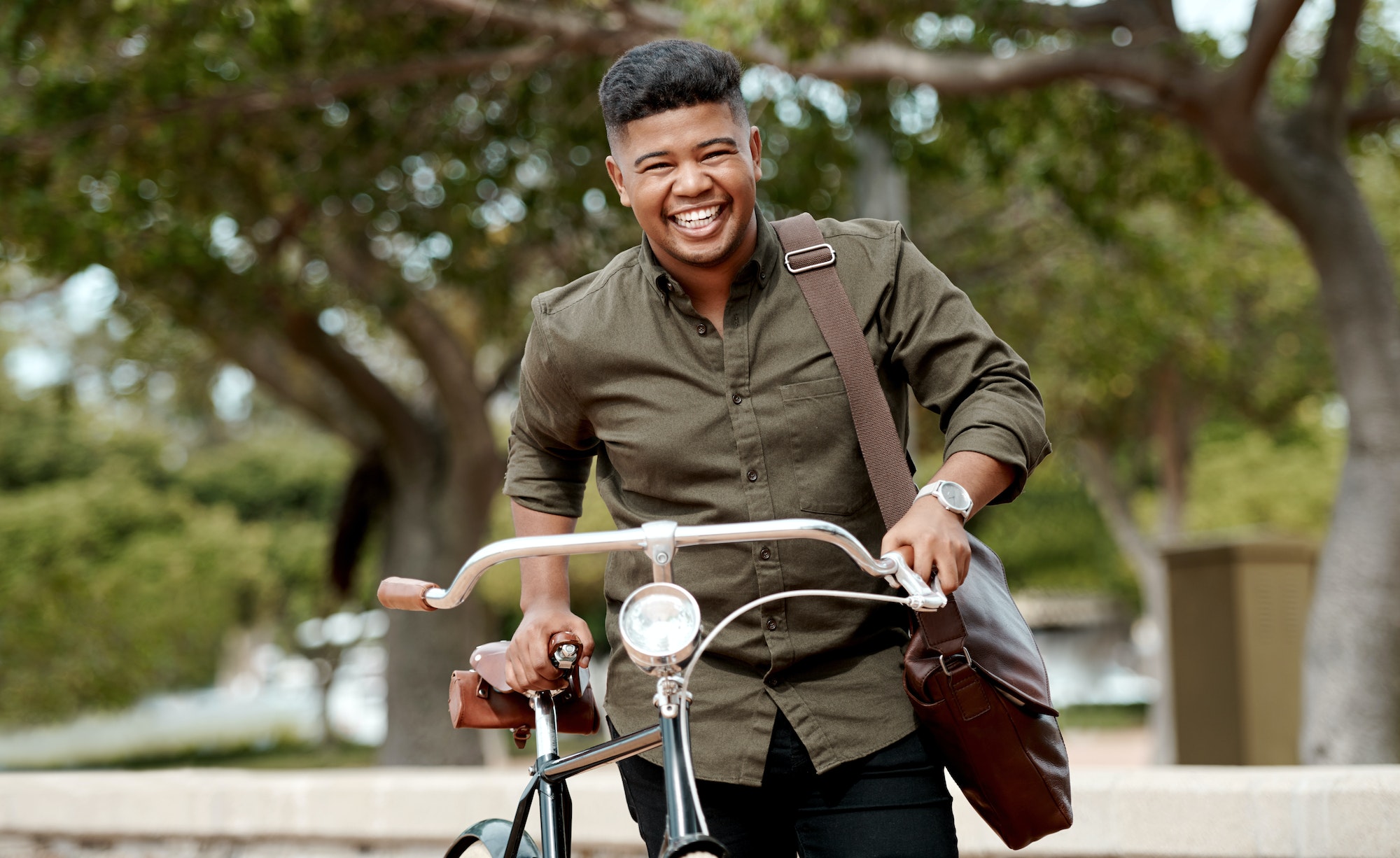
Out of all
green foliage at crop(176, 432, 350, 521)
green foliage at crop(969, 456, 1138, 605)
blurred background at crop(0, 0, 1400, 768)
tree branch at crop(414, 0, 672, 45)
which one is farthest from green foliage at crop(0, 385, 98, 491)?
tree branch at crop(414, 0, 672, 45)

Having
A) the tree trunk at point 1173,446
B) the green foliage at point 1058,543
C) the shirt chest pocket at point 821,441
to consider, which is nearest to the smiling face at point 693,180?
the shirt chest pocket at point 821,441

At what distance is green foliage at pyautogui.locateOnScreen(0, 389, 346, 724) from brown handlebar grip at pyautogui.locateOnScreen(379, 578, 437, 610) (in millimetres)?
14414

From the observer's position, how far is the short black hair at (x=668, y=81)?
6.45ft

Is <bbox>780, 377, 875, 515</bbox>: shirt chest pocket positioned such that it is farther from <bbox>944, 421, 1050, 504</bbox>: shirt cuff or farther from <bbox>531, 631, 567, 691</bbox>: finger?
<bbox>531, 631, 567, 691</bbox>: finger

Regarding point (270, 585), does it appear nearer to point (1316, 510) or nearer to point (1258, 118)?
point (1316, 510)

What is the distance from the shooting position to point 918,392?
2.11 m

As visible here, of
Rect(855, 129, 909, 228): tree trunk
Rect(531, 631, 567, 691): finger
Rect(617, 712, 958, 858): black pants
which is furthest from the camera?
Rect(855, 129, 909, 228): tree trunk

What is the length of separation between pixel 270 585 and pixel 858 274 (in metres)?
25.8

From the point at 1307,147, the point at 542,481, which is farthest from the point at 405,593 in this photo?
the point at 1307,147

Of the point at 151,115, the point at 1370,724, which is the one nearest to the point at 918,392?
the point at 1370,724

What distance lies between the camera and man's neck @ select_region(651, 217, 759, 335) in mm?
2076

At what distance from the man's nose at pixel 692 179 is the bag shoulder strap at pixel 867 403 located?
198 mm

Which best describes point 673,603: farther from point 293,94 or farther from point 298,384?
point 298,384

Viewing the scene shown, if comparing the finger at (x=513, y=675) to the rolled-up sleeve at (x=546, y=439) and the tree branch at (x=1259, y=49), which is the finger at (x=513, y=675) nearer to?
the rolled-up sleeve at (x=546, y=439)
